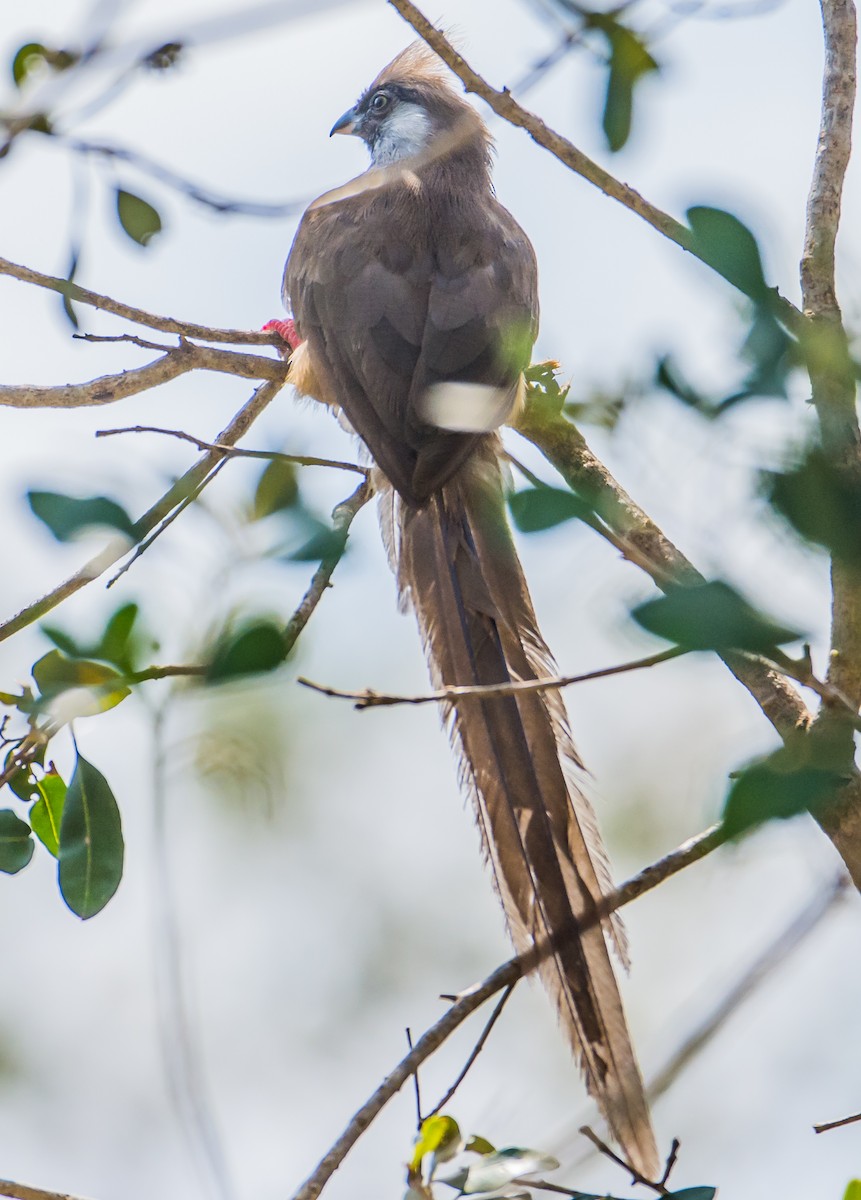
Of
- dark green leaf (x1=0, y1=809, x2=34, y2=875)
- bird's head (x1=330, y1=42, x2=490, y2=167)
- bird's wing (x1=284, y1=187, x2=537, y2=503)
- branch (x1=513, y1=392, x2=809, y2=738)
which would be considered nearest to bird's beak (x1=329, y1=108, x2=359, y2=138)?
bird's head (x1=330, y1=42, x2=490, y2=167)

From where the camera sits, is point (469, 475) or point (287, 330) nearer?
point (469, 475)

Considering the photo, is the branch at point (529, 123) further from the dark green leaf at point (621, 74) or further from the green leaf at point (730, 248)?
the green leaf at point (730, 248)

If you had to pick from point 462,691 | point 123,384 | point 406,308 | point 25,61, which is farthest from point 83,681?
point 406,308

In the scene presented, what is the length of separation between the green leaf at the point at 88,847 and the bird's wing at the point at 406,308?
1195mm

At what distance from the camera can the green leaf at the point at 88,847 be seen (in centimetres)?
235

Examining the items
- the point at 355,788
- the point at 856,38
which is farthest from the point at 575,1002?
the point at 355,788

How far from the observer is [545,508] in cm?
131

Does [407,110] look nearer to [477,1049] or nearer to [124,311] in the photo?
[124,311]

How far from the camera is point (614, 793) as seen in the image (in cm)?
371

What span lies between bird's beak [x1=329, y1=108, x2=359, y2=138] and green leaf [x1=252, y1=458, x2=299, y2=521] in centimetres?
397

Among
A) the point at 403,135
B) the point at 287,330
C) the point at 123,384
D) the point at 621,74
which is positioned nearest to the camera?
the point at 621,74

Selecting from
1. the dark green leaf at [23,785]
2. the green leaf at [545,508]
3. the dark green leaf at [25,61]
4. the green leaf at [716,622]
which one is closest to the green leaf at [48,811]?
the dark green leaf at [23,785]

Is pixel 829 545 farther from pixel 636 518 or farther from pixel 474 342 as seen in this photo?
pixel 474 342

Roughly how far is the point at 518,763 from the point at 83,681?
132cm
